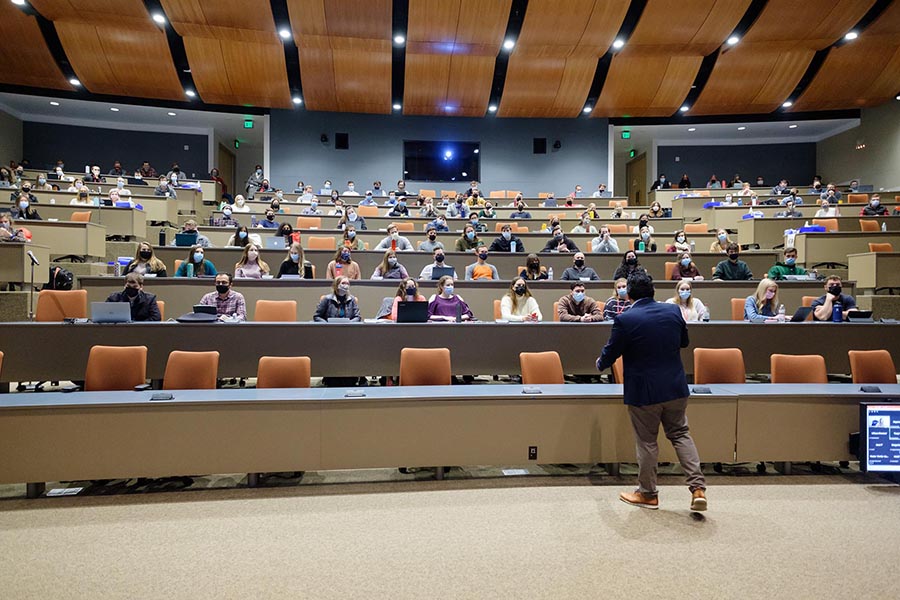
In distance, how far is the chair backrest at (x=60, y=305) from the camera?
586cm

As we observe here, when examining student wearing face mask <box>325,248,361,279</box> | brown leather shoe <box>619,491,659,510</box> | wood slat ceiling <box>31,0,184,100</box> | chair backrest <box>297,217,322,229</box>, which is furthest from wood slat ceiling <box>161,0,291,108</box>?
brown leather shoe <box>619,491,659,510</box>

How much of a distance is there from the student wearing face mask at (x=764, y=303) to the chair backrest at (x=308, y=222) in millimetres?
8312

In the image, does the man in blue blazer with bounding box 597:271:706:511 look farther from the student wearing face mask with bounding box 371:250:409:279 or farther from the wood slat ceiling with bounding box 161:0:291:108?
the wood slat ceiling with bounding box 161:0:291:108

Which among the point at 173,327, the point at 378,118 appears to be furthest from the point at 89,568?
the point at 378,118

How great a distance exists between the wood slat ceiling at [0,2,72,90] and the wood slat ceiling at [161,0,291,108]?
3450mm

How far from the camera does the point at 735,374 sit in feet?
15.6

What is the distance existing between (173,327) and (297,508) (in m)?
2.67

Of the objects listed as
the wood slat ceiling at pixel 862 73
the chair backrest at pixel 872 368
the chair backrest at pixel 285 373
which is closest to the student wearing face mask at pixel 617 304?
the chair backrest at pixel 872 368

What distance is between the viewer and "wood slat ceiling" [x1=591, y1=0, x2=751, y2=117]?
510 inches

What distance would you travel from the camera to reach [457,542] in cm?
304

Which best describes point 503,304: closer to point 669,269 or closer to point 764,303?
point 764,303

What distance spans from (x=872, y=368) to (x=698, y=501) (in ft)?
8.78

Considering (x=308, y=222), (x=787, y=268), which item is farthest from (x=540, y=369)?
(x=308, y=222)

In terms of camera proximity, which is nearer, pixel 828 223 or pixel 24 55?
pixel 828 223
